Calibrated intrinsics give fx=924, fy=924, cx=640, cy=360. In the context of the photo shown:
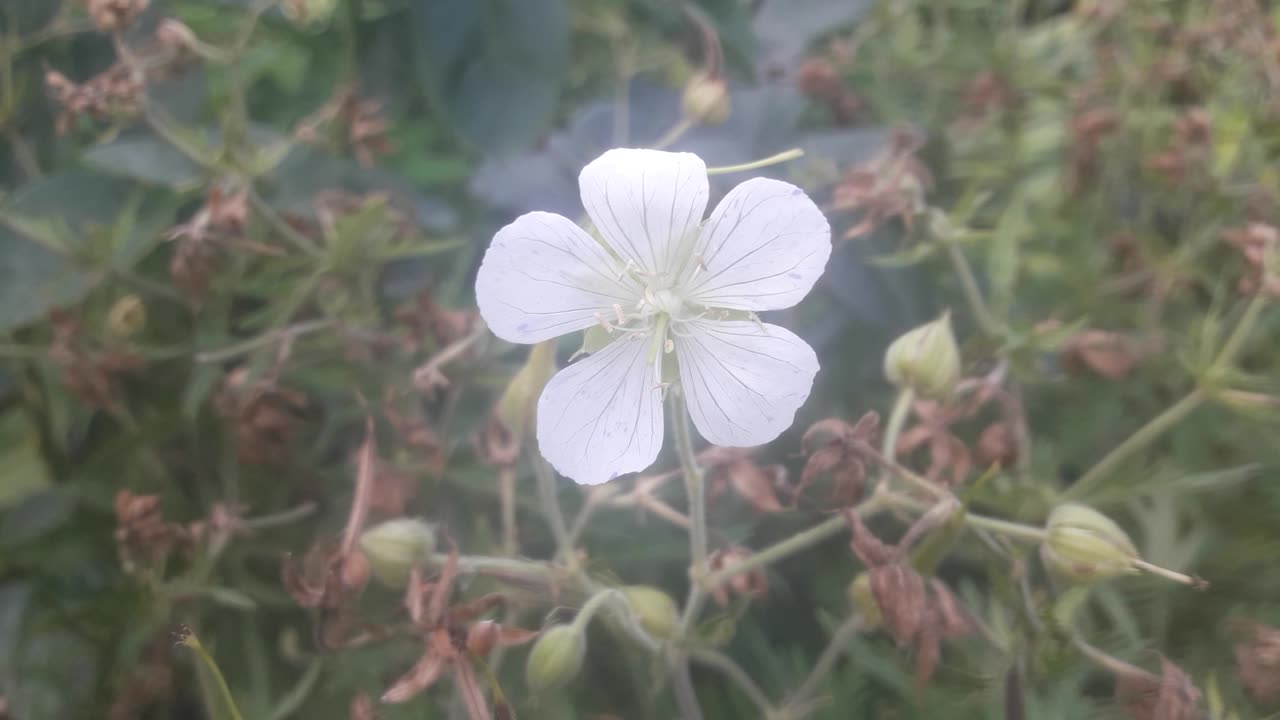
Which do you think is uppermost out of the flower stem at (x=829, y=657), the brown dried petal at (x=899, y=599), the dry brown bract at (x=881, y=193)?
the dry brown bract at (x=881, y=193)

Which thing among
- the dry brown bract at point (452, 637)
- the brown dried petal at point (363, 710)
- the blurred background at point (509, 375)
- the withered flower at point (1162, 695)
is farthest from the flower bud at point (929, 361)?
the brown dried petal at point (363, 710)

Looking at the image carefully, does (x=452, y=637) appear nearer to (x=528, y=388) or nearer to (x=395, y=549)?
(x=395, y=549)

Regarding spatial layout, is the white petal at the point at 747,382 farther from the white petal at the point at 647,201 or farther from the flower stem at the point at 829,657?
the flower stem at the point at 829,657

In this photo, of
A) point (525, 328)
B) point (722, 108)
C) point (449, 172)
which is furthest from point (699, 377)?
point (449, 172)

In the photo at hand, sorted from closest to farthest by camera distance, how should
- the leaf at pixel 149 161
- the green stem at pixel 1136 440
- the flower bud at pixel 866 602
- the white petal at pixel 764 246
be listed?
1. the white petal at pixel 764 246
2. the flower bud at pixel 866 602
3. the green stem at pixel 1136 440
4. the leaf at pixel 149 161

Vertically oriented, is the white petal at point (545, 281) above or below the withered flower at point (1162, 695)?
above

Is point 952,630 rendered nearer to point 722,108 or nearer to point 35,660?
point 722,108
